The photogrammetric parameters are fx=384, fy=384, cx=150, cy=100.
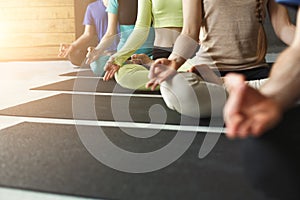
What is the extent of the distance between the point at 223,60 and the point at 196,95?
0.63 ft

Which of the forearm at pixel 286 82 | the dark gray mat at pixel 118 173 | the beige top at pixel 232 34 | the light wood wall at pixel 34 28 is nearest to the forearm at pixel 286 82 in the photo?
the forearm at pixel 286 82

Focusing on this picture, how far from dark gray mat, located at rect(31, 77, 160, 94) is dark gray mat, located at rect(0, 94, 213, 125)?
15 cm

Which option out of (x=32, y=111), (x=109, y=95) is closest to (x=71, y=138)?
(x=32, y=111)

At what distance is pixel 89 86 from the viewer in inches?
76.3

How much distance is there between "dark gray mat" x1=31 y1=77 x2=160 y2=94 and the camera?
1814mm

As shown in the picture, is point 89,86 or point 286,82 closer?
point 286,82

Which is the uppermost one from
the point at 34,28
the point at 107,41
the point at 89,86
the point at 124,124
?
the point at 124,124

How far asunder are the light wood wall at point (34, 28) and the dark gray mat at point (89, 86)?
5.53 ft

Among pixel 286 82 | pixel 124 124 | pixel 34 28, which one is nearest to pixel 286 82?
pixel 286 82

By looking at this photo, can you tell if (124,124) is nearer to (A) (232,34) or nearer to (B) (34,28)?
(A) (232,34)

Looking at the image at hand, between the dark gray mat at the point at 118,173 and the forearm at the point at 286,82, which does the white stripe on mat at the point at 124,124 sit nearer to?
the dark gray mat at the point at 118,173

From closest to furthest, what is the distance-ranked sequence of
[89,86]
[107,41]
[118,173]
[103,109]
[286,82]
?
[286,82], [118,173], [103,109], [89,86], [107,41]

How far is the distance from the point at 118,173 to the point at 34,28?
10.8 feet

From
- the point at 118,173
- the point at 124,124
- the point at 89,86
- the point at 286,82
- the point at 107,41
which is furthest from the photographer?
the point at 107,41
